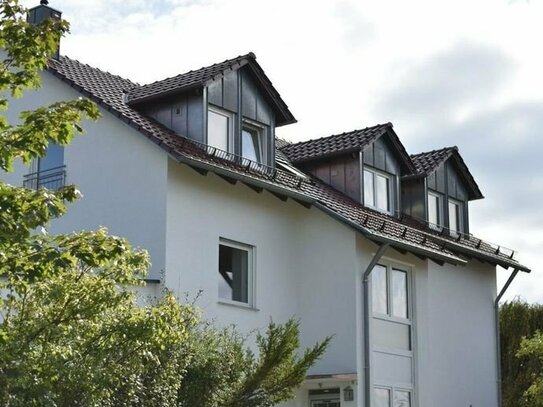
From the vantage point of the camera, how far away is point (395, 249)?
22922 mm

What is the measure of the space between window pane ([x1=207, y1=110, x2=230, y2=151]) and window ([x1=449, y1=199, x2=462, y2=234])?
8.45 metres

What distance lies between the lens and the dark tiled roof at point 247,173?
19938mm

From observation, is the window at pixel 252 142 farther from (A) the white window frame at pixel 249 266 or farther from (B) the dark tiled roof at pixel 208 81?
(A) the white window frame at pixel 249 266

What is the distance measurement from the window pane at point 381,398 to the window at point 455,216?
7.20 metres

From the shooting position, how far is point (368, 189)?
2520 centimetres

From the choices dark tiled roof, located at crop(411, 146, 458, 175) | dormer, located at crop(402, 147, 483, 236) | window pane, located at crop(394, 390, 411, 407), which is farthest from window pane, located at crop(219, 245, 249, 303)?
dark tiled roof, located at crop(411, 146, 458, 175)

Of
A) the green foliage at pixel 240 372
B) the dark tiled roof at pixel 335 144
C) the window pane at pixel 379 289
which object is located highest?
the dark tiled roof at pixel 335 144

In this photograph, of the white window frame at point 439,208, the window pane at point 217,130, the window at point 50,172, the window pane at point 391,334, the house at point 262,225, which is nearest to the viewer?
the house at point 262,225

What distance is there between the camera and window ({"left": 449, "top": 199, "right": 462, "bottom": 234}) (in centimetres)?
2850

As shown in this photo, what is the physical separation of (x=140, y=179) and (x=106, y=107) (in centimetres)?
154

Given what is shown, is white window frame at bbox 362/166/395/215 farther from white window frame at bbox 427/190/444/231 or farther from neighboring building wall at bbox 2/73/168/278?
neighboring building wall at bbox 2/73/168/278

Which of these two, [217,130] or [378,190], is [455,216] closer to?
[378,190]

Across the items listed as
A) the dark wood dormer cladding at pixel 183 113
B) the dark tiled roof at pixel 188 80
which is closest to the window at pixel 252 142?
the dark tiled roof at pixel 188 80

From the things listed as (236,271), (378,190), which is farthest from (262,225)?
(378,190)
